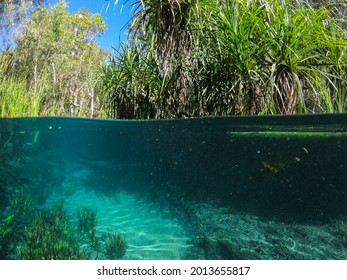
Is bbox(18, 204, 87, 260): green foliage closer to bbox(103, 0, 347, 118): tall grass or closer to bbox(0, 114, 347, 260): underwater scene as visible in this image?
bbox(0, 114, 347, 260): underwater scene

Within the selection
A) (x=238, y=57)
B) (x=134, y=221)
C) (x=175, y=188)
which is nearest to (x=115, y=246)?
(x=134, y=221)

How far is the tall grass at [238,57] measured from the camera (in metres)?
7.57

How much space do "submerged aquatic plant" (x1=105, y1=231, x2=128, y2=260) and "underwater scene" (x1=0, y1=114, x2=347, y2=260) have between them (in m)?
0.02

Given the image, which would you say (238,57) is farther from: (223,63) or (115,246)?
(115,246)

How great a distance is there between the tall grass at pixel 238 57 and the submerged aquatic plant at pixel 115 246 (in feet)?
10.1

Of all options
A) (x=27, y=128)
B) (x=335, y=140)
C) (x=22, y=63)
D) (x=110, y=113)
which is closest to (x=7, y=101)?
(x=27, y=128)

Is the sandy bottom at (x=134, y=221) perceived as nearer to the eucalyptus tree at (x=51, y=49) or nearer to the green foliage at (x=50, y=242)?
the green foliage at (x=50, y=242)

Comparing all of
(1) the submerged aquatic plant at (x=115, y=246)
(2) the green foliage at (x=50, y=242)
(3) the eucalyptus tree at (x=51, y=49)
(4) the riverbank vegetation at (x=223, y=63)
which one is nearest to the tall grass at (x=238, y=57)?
(4) the riverbank vegetation at (x=223, y=63)

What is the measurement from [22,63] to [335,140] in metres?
19.0

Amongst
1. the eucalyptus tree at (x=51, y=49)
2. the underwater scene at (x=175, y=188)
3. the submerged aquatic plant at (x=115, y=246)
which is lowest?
the submerged aquatic plant at (x=115, y=246)

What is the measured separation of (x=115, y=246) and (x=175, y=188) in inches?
110

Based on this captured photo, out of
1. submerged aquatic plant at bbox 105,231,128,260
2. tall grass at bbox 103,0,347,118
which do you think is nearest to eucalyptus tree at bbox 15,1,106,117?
tall grass at bbox 103,0,347,118

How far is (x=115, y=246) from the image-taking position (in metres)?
6.25

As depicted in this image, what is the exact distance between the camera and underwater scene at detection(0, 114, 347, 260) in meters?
6.52
